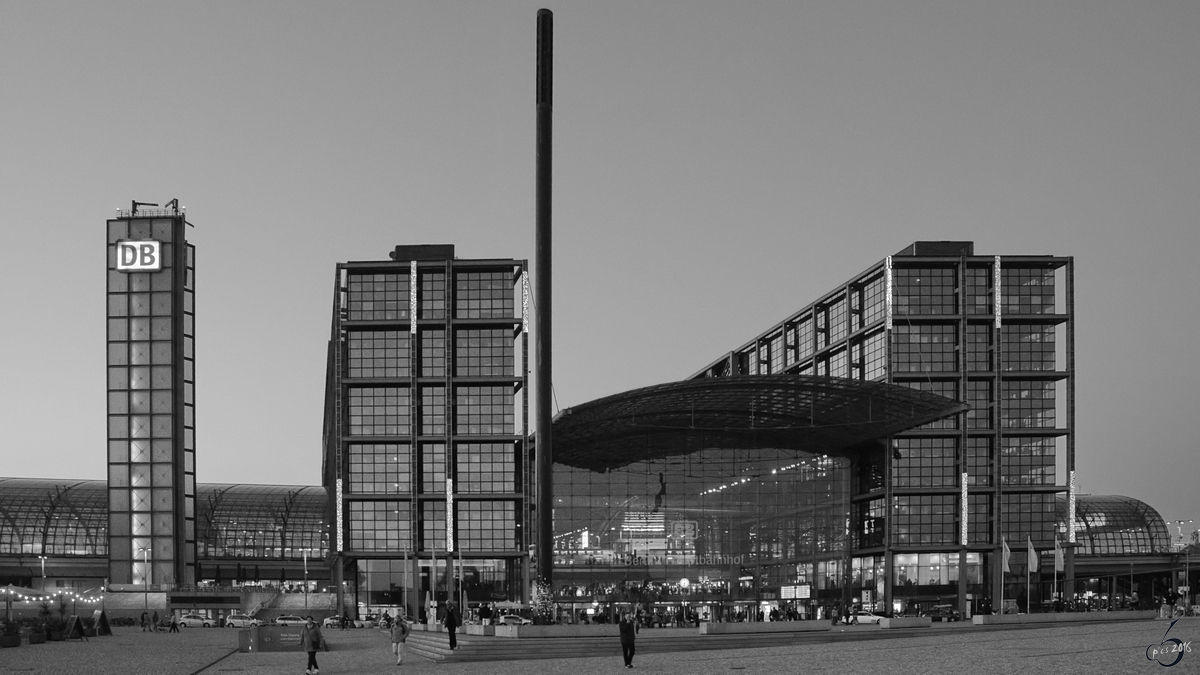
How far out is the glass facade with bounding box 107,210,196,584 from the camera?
115500mm

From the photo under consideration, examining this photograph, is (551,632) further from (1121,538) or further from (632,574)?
(1121,538)

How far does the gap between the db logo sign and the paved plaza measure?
197 feet

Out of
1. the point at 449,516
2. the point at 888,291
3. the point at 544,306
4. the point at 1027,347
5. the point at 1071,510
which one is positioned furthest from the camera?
the point at 1071,510

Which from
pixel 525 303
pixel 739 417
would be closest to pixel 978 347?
pixel 739 417

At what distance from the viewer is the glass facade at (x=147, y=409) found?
115500mm

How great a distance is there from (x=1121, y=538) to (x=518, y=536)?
7765 cm

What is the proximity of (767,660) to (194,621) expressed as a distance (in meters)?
79.1

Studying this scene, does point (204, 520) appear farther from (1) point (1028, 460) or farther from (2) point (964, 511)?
(1) point (1028, 460)

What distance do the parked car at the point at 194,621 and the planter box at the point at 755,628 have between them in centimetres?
5967

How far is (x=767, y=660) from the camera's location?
43062 millimetres

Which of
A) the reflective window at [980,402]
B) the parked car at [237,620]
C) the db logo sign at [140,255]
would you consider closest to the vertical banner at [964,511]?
the reflective window at [980,402]

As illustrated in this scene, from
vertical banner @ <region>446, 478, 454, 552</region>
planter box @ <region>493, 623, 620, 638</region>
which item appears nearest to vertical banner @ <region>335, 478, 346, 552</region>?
vertical banner @ <region>446, 478, 454, 552</region>

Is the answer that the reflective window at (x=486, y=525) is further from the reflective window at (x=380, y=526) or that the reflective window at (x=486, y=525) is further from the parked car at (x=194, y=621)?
the parked car at (x=194, y=621)

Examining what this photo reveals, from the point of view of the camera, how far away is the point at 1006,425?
108250 mm
